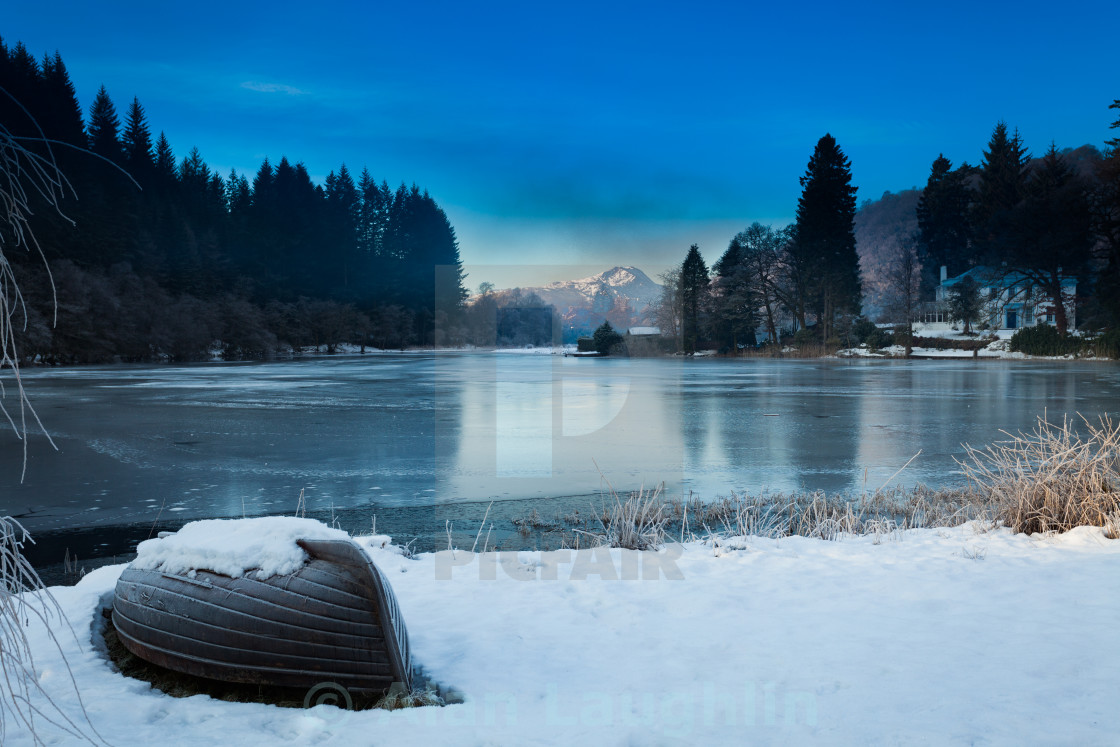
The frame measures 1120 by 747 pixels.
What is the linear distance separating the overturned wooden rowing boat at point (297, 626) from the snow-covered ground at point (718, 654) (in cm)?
15

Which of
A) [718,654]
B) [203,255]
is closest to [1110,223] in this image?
[718,654]

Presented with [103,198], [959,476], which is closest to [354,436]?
[959,476]

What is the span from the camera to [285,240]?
7750 cm

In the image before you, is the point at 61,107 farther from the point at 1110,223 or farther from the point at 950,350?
the point at 1110,223

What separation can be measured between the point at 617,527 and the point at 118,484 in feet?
18.9

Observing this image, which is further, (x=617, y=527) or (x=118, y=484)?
(x=118, y=484)

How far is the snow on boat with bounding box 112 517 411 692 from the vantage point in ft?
10.1

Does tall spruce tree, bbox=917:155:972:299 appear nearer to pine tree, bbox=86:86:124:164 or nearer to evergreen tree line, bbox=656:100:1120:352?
evergreen tree line, bbox=656:100:1120:352

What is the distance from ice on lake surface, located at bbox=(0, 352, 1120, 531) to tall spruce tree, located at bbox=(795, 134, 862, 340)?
3340cm

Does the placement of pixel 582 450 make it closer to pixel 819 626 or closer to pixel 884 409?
pixel 819 626

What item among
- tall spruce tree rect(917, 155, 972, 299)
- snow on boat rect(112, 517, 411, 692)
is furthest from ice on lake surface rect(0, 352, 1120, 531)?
tall spruce tree rect(917, 155, 972, 299)

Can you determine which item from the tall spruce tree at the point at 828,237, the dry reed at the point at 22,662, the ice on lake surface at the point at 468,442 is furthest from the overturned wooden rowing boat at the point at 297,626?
the tall spruce tree at the point at 828,237

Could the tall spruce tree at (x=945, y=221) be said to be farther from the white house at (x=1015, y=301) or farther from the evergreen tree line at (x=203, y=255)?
the evergreen tree line at (x=203, y=255)

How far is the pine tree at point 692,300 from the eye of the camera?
2361 inches
